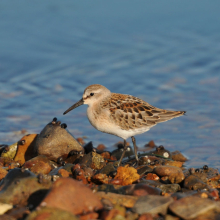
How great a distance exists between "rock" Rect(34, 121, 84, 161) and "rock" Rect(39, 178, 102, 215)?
3.42 metres

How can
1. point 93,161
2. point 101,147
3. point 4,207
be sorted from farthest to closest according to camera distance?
1. point 101,147
2. point 93,161
3. point 4,207

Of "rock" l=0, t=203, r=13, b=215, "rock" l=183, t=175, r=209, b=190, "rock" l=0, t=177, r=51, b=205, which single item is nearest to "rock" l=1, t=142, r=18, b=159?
"rock" l=0, t=177, r=51, b=205

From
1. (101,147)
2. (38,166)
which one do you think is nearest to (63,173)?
(38,166)

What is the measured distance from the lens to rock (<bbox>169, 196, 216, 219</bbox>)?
5172mm

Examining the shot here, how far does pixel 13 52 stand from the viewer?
15547mm

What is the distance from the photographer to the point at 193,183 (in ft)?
23.5

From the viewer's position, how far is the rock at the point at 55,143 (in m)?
8.77

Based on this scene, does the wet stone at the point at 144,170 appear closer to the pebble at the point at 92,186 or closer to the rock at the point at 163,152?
the pebble at the point at 92,186

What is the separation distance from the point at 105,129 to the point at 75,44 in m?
8.24

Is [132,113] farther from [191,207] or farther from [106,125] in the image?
[191,207]

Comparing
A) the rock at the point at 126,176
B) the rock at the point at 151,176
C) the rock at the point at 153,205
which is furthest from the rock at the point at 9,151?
the rock at the point at 153,205

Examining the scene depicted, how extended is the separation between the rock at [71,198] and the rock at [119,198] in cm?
46

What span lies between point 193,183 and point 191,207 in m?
1.94

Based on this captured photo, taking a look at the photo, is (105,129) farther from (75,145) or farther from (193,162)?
(193,162)
